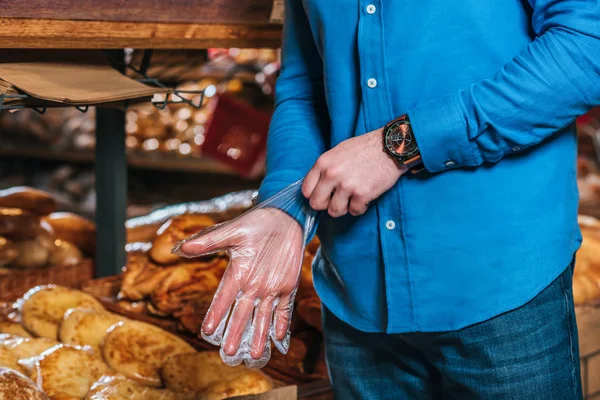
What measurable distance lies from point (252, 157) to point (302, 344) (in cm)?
193

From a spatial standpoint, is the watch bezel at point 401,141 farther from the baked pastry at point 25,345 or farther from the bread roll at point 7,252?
the bread roll at point 7,252

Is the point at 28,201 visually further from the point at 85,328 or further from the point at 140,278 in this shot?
the point at 85,328

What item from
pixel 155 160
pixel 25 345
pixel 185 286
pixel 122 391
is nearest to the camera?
pixel 122 391

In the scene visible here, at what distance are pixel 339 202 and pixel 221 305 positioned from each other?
0.20 meters

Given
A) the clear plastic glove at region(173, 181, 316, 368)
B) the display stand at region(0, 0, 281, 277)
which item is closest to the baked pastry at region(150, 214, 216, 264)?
the display stand at region(0, 0, 281, 277)

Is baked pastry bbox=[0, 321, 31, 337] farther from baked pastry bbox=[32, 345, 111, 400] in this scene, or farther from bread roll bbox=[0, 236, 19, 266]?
bread roll bbox=[0, 236, 19, 266]

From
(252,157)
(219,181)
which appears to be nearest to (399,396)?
(252,157)

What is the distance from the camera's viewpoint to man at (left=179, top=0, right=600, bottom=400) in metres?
0.84

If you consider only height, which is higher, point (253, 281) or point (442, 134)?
point (442, 134)

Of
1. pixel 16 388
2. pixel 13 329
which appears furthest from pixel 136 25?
pixel 13 329

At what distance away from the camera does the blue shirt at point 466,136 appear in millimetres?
834

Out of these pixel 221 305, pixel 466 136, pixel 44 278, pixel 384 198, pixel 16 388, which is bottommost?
pixel 44 278

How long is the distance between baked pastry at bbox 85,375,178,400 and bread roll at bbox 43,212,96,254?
0.96 metres

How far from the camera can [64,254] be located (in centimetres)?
206
